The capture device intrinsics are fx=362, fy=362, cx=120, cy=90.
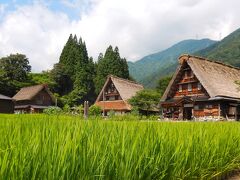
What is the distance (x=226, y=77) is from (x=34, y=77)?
33550 millimetres

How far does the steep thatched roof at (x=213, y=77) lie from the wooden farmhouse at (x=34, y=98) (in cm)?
2000

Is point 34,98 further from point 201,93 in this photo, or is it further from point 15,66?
point 201,93

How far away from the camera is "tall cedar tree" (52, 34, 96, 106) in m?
47.8

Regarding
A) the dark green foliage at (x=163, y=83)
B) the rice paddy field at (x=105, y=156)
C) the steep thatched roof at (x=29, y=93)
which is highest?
the dark green foliage at (x=163, y=83)

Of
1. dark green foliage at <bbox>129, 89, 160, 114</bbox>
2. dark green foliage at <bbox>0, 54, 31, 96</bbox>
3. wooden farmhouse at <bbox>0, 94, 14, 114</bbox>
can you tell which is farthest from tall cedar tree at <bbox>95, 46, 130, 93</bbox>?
wooden farmhouse at <bbox>0, 94, 14, 114</bbox>

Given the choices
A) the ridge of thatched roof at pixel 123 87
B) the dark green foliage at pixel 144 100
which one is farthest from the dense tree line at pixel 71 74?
the dark green foliage at pixel 144 100

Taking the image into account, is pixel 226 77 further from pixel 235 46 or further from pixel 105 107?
pixel 235 46

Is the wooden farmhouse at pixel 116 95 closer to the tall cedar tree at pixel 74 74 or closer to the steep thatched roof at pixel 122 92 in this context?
the steep thatched roof at pixel 122 92

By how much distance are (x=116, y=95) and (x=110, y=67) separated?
14328mm

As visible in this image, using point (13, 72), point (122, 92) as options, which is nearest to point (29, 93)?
point (13, 72)

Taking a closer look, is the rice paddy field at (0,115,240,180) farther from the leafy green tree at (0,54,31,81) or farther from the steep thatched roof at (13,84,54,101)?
the leafy green tree at (0,54,31,81)

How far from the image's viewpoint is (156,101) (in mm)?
32625

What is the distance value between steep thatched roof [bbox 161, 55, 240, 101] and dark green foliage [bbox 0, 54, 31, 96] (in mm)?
25295

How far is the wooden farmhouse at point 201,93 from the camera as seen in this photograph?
24.7 metres
